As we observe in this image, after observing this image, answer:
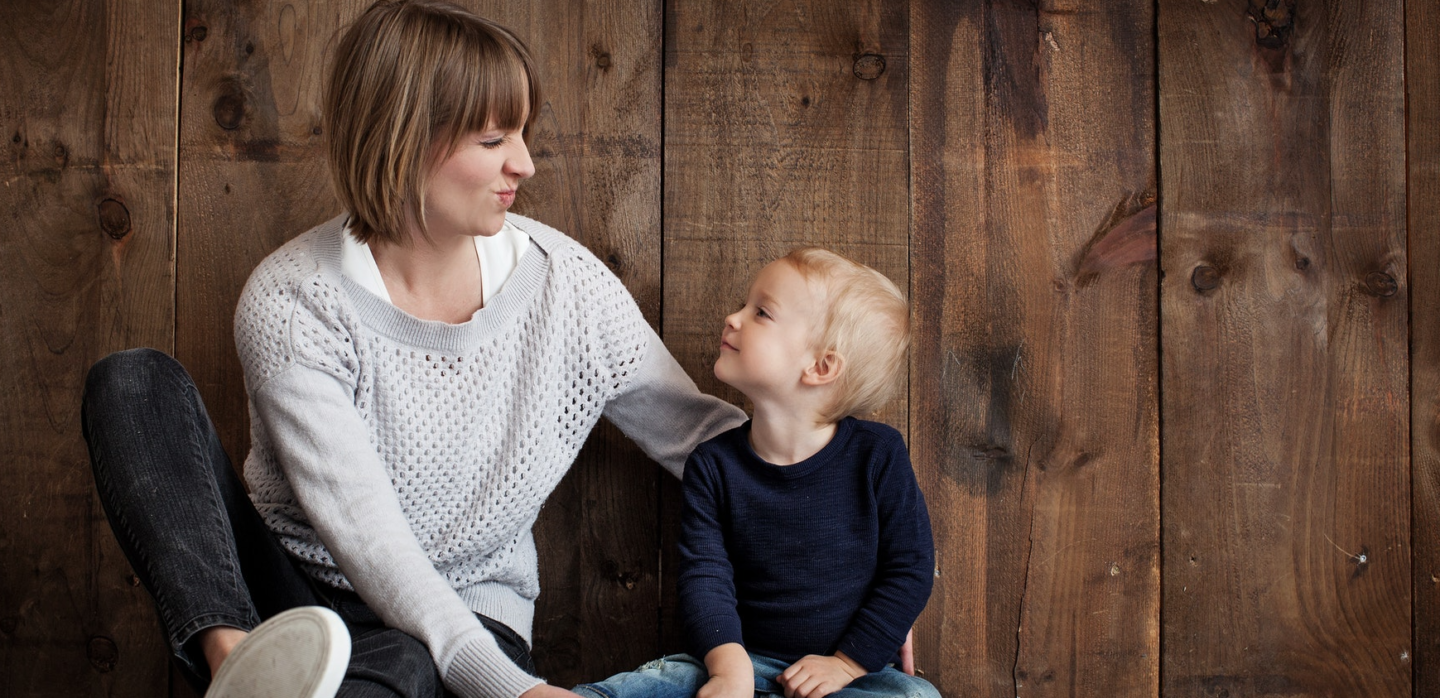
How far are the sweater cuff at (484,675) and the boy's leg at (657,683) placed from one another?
106 mm

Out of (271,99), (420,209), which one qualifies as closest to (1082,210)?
(420,209)

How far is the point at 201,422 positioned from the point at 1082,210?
1097 millimetres

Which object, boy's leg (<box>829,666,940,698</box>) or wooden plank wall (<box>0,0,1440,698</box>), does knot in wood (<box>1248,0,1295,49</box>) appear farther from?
boy's leg (<box>829,666,940,698</box>)

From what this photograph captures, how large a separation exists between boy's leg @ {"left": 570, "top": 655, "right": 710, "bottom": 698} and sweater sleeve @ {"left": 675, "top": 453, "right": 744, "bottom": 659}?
0.02 m

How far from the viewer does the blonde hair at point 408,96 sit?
39.1 inches

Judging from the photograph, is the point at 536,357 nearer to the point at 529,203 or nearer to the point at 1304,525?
the point at 529,203

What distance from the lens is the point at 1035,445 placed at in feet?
4.25

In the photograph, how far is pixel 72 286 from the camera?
126 centimetres

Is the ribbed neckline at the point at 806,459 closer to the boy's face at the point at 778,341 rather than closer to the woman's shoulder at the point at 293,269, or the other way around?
the boy's face at the point at 778,341

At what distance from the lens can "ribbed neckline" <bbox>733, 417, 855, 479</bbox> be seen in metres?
1.10

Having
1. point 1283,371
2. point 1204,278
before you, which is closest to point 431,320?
point 1204,278

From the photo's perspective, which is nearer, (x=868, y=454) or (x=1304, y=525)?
(x=868, y=454)

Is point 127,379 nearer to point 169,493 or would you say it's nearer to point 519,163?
point 169,493

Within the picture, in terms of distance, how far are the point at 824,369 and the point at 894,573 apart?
0.25 meters
